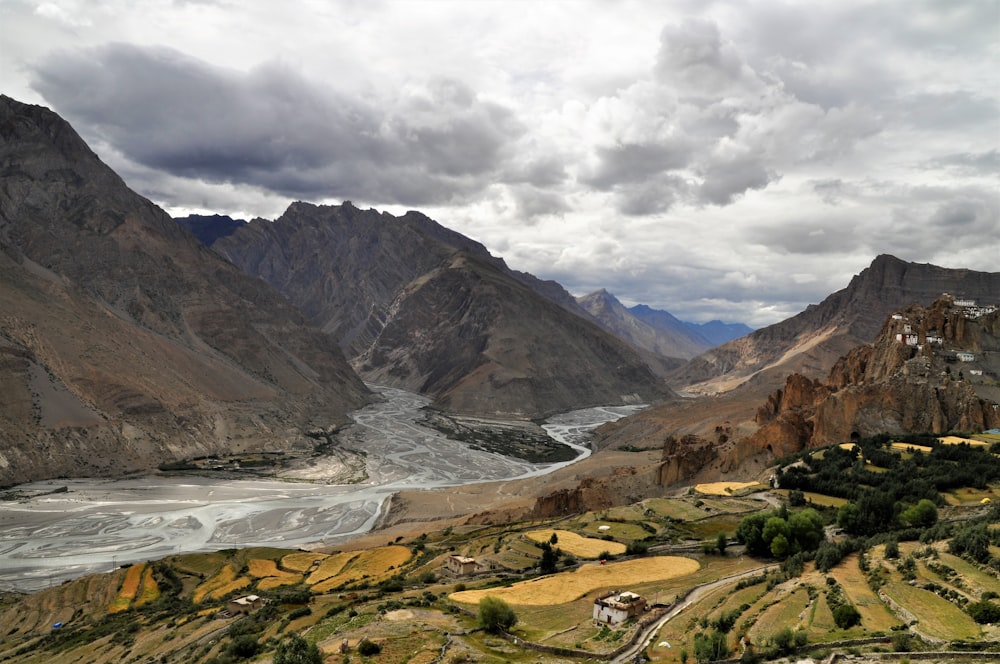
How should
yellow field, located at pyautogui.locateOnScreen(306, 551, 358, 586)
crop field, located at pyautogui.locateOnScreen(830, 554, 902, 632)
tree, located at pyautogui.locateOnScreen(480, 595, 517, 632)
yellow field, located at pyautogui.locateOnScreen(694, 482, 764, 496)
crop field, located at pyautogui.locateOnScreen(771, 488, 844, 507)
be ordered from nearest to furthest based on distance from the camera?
1. crop field, located at pyautogui.locateOnScreen(830, 554, 902, 632)
2. tree, located at pyautogui.locateOnScreen(480, 595, 517, 632)
3. yellow field, located at pyautogui.locateOnScreen(306, 551, 358, 586)
4. crop field, located at pyautogui.locateOnScreen(771, 488, 844, 507)
5. yellow field, located at pyautogui.locateOnScreen(694, 482, 764, 496)

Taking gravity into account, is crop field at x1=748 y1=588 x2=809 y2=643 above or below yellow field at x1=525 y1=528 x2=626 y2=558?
above

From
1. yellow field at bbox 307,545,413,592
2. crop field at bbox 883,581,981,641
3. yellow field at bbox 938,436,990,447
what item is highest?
yellow field at bbox 938,436,990,447

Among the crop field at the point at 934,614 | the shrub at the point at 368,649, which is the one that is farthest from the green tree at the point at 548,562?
the crop field at the point at 934,614

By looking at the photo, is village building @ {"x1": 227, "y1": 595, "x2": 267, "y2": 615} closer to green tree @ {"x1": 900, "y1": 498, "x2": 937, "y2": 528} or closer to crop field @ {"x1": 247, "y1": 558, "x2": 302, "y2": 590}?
crop field @ {"x1": 247, "y1": 558, "x2": 302, "y2": 590}

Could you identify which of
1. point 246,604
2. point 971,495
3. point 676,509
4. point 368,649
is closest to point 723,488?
point 676,509

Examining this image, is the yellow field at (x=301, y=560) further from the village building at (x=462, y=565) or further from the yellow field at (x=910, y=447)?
the yellow field at (x=910, y=447)

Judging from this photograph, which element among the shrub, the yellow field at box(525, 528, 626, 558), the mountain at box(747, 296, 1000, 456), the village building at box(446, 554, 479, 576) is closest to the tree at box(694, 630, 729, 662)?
the shrub

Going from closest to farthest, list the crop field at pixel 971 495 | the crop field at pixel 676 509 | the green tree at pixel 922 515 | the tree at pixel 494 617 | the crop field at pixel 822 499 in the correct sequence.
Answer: the tree at pixel 494 617
the green tree at pixel 922 515
the crop field at pixel 971 495
the crop field at pixel 822 499
the crop field at pixel 676 509
